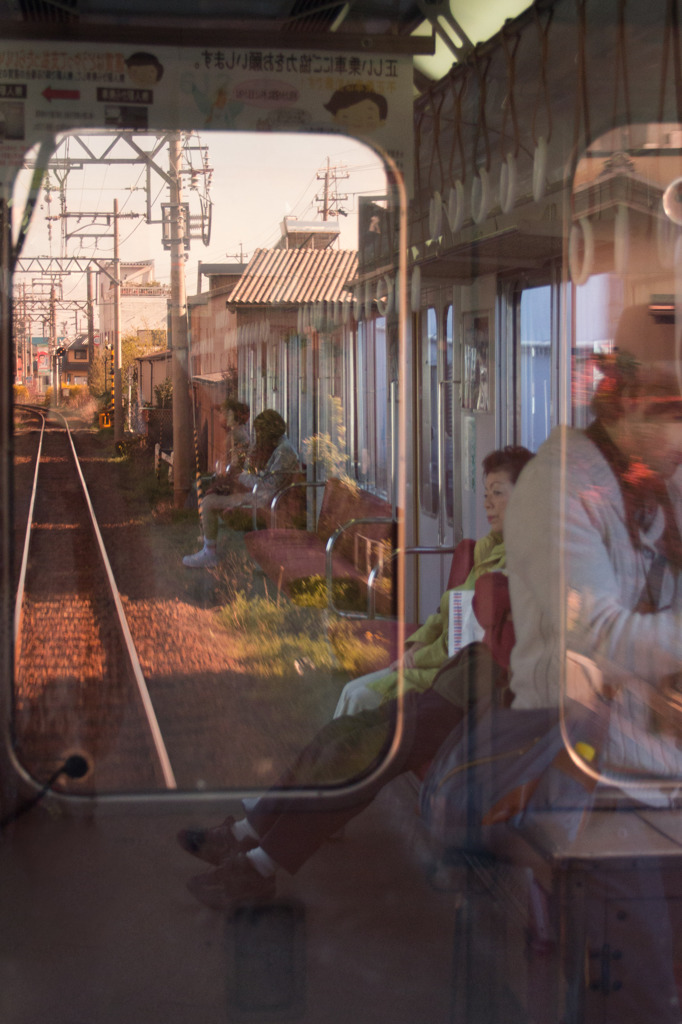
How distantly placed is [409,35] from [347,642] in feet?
4.25

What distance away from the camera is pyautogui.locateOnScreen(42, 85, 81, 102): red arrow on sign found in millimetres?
2027

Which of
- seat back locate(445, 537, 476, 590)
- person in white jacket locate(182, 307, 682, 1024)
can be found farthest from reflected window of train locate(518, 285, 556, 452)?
person in white jacket locate(182, 307, 682, 1024)

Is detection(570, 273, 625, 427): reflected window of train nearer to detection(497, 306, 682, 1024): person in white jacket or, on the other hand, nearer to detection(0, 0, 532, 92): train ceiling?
detection(497, 306, 682, 1024): person in white jacket

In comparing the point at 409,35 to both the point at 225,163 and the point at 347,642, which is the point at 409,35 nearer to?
the point at 225,163

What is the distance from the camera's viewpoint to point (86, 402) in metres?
2.29

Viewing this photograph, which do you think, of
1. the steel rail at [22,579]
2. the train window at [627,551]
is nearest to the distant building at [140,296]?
the steel rail at [22,579]

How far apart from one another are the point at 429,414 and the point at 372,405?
745mm

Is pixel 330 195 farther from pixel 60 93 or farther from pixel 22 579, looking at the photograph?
pixel 22 579

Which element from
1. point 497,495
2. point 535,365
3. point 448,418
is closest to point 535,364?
point 535,365

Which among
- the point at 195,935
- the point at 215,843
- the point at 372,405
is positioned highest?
the point at 372,405

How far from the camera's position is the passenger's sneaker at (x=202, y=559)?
221 cm

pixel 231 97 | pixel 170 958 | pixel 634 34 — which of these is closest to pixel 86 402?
pixel 231 97

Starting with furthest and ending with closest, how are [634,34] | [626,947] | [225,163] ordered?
[634,34]
[225,163]
[626,947]

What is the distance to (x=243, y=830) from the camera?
2.24 m
